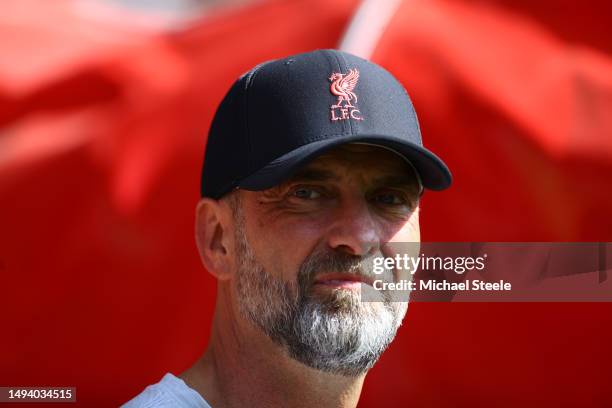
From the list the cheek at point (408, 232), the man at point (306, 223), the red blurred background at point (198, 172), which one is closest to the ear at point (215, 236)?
the man at point (306, 223)

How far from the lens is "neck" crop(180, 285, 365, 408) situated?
1805 mm

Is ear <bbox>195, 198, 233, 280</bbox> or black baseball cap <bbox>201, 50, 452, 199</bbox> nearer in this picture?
black baseball cap <bbox>201, 50, 452, 199</bbox>

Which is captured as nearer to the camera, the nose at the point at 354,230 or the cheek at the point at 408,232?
the nose at the point at 354,230

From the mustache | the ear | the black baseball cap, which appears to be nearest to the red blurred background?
the ear

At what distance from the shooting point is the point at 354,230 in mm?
1715

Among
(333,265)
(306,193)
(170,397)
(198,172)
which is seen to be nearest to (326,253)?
(333,265)

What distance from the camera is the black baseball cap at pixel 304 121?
68.4 inches

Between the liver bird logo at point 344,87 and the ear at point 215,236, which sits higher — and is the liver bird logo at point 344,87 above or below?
above

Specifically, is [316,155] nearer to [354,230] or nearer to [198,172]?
[354,230]

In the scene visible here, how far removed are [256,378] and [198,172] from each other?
1.17m

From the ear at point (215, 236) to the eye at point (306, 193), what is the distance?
0.57ft

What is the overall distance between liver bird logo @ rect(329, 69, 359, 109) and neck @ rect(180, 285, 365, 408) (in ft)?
1.58

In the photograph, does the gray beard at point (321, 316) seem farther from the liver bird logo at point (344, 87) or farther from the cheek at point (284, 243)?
the liver bird logo at point (344, 87)

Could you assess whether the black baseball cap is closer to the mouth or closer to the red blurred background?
the mouth
